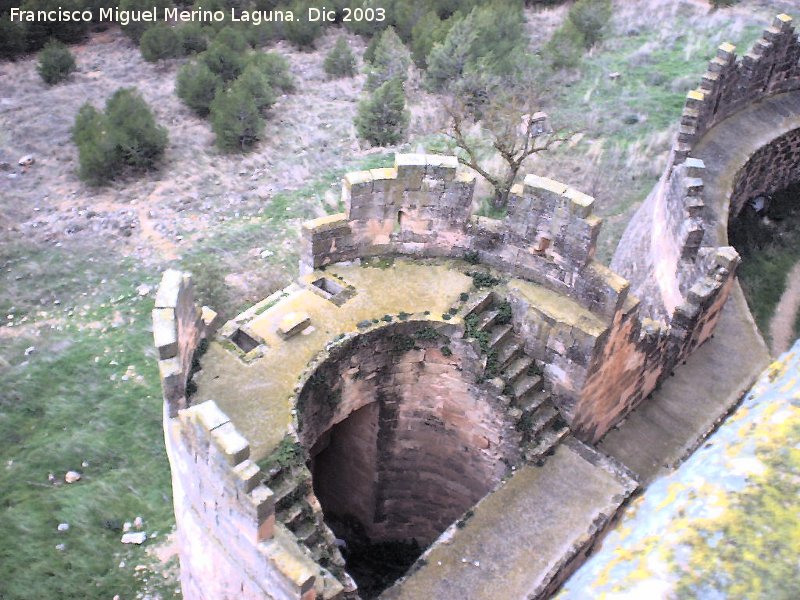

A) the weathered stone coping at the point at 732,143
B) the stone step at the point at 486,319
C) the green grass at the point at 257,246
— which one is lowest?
the green grass at the point at 257,246

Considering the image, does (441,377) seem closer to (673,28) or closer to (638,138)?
(638,138)

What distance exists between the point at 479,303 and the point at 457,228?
1.39m

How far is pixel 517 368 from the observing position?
1215 centimetres

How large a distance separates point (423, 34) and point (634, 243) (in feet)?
52.1

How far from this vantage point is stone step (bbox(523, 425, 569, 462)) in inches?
470

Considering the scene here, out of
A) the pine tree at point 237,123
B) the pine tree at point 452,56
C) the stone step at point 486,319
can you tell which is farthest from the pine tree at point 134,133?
the stone step at point 486,319

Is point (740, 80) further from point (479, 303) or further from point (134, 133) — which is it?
point (134, 133)

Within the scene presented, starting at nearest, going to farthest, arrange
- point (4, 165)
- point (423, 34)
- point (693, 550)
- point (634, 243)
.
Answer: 1. point (693, 550)
2. point (634, 243)
3. point (4, 165)
4. point (423, 34)

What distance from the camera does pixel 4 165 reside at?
2406 centimetres

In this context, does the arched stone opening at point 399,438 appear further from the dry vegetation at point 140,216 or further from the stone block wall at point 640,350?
the dry vegetation at point 140,216

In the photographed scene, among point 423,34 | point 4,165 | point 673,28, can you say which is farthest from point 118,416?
point 673,28

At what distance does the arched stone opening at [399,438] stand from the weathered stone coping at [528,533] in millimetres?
820

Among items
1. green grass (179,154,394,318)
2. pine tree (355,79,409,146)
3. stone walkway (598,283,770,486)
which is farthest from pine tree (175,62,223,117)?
stone walkway (598,283,770,486)

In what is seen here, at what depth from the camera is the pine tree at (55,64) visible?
93.5 ft
